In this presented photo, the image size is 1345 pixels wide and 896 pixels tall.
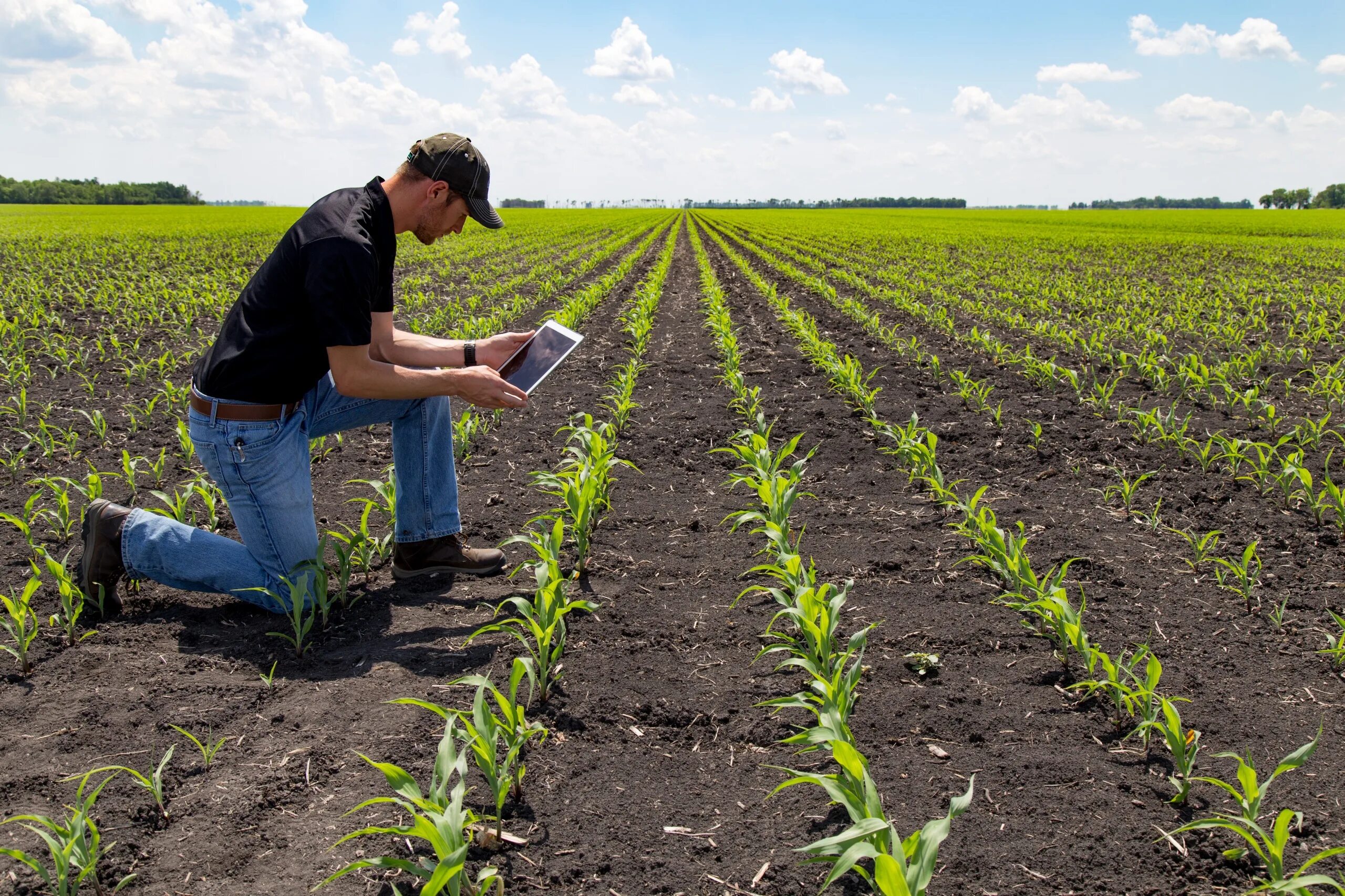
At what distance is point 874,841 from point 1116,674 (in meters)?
1.23

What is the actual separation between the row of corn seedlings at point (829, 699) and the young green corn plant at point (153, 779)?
1666 mm

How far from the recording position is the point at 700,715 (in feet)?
9.50

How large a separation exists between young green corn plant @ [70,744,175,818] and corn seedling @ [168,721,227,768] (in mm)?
74

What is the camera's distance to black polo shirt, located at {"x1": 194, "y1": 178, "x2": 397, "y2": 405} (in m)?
3.06

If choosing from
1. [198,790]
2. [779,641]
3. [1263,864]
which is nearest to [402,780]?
[198,790]

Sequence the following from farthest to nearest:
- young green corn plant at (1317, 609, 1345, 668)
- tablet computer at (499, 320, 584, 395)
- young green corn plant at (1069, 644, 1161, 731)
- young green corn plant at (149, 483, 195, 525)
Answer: young green corn plant at (149, 483, 195, 525), tablet computer at (499, 320, 584, 395), young green corn plant at (1317, 609, 1345, 668), young green corn plant at (1069, 644, 1161, 731)

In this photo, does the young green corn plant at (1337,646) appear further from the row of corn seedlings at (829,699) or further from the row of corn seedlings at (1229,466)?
the row of corn seedlings at (829,699)

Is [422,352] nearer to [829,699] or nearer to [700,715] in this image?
[700,715]

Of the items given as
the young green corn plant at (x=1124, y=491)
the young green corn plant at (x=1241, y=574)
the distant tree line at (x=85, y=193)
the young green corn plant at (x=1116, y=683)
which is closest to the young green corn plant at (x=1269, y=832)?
the young green corn plant at (x=1116, y=683)

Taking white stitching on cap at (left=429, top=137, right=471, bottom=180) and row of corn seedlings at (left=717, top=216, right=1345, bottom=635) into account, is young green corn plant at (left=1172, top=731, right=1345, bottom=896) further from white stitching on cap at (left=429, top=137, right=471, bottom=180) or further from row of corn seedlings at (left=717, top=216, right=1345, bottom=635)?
white stitching on cap at (left=429, top=137, right=471, bottom=180)

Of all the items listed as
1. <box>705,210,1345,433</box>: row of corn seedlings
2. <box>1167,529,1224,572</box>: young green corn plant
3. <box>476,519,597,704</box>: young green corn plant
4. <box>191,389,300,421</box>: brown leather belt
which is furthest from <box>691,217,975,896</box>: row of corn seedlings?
<box>705,210,1345,433</box>: row of corn seedlings

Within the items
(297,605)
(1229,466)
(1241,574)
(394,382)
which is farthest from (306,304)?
(1229,466)

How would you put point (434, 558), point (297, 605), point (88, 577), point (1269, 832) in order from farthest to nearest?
point (434, 558)
point (88, 577)
point (297, 605)
point (1269, 832)

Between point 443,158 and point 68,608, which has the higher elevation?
point 443,158
